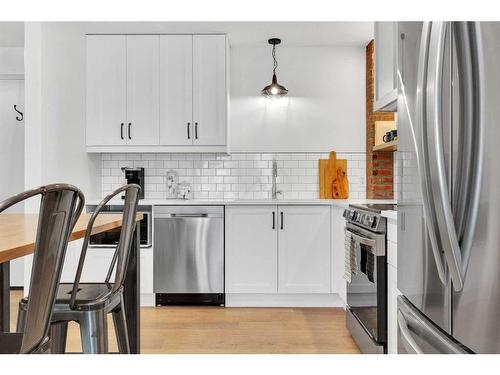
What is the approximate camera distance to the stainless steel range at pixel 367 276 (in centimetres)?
222

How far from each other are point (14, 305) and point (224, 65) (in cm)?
273

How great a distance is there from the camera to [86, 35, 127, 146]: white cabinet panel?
13.1ft

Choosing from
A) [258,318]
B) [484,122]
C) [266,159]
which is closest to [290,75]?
[266,159]

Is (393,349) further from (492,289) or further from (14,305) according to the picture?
(14,305)

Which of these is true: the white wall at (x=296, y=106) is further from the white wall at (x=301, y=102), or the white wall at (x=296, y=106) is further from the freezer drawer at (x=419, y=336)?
the freezer drawer at (x=419, y=336)

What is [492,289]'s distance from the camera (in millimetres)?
893

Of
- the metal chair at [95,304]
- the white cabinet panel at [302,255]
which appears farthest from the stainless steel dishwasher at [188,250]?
the metal chair at [95,304]

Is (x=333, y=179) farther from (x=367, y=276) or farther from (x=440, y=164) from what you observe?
(x=440, y=164)

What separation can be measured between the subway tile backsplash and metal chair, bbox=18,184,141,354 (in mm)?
2589

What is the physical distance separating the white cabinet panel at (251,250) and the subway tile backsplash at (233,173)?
656 millimetres

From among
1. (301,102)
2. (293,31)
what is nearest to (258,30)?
(293,31)

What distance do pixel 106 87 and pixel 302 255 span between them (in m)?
2.34

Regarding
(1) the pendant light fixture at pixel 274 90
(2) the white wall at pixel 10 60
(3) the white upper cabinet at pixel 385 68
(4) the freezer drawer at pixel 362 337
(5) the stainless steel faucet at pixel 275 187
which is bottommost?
(4) the freezer drawer at pixel 362 337

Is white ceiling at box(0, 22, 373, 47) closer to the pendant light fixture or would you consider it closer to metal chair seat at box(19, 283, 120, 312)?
the pendant light fixture
